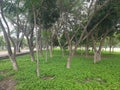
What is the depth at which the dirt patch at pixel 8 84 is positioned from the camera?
10.1 meters

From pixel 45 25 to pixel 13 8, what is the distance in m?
3.83

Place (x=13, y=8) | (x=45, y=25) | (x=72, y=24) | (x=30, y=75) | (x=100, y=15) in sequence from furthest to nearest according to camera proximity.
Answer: (x=72, y=24) → (x=45, y=25) → (x=100, y=15) → (x=13, y=8) → (x=30, y=75)

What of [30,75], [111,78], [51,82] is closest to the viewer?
[51,82]

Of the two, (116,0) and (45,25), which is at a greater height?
(116,0)

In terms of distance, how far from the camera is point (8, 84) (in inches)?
419

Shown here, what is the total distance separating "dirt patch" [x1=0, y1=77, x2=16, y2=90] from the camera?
397 inches

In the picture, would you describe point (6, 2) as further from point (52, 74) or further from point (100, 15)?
point (100, 15)

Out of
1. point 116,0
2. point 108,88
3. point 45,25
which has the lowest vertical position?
point 108,88

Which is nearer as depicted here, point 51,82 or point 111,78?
point 51,82

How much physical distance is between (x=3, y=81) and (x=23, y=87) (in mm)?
2581

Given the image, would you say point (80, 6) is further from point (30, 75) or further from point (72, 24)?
point (30, 75)

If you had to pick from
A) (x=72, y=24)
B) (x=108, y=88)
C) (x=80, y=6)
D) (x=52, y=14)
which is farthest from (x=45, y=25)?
(x=108, y=88)

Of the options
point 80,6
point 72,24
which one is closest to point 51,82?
point 80,6

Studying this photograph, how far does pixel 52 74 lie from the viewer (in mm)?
11617
